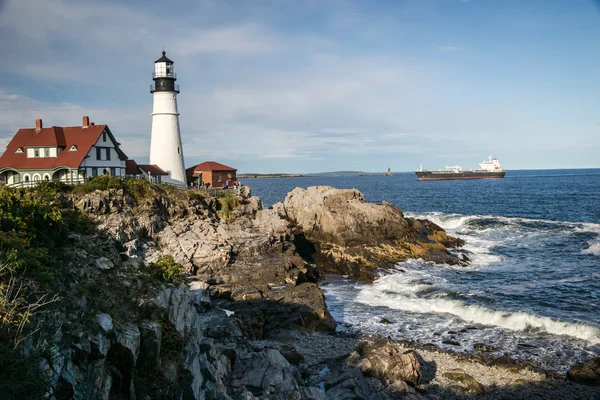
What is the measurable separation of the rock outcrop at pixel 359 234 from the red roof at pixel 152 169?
11072mm

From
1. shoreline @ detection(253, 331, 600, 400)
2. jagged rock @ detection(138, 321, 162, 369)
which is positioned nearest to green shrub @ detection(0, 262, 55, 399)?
jagged rock @ detection(138, 321, 162, 369)

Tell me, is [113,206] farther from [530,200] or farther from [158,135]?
[530,200]

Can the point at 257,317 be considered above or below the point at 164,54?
below

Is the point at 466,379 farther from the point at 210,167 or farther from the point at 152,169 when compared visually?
the point at 210,167

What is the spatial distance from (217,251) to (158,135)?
17553 millimetres

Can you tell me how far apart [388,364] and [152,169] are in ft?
100

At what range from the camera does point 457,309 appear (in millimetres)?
23281

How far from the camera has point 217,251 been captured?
1096 inches

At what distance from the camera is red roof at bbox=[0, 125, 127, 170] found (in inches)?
1367

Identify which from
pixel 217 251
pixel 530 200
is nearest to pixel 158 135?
pixel 217 251

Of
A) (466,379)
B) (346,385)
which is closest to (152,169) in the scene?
(346,385)

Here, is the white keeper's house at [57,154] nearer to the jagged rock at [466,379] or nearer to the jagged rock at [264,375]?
the jagged rock at [264,375]

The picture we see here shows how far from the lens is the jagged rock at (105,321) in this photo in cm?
786

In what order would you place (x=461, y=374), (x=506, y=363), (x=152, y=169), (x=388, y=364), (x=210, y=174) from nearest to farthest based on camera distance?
(x=388, y=364)
(x=461, y=374)
(x=506, y=363)
(x=152, y=169)
(x=210, y=174)
